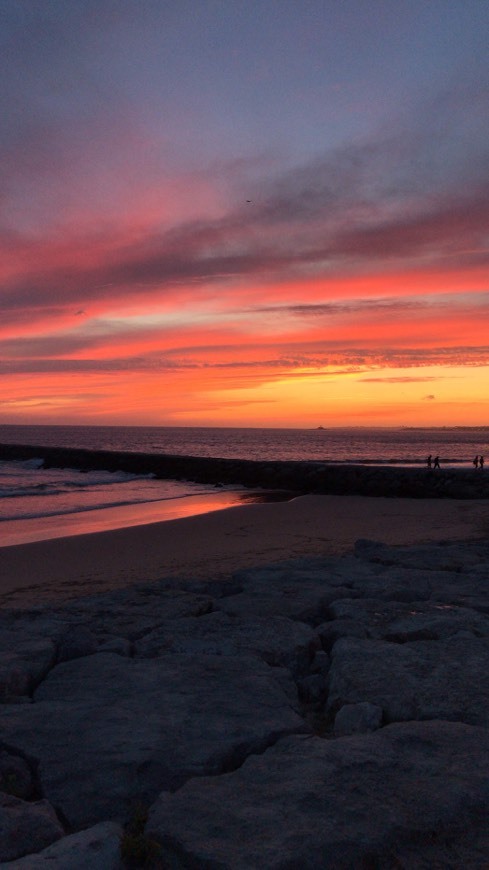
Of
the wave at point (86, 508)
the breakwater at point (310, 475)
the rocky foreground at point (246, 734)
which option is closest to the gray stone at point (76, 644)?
the rocky foreground at point (246, 734)

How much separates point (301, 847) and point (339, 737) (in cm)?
107

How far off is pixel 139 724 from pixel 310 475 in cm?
2704

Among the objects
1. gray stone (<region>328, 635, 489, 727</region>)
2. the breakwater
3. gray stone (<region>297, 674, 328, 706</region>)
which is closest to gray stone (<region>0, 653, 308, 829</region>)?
gray stone (<region>297, 674, 328, 706</region>)

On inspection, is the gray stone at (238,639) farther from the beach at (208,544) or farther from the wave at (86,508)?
the wave at (86,508)

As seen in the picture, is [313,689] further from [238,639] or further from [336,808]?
[336,808]

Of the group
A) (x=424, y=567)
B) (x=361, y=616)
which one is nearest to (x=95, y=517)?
(x=424, y=567)

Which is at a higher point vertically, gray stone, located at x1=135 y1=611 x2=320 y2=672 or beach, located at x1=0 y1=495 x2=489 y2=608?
gray stone, located at x1=135 y1=611 x2=320 y2=672

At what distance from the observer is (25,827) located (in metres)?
2.75

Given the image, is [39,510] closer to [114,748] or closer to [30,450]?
[114,748]

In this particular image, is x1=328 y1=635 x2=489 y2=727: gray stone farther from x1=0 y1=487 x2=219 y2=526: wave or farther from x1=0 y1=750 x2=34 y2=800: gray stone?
x1=0 y1=487 x2=219 y2=526: wave

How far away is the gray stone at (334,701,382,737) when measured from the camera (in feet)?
12.1

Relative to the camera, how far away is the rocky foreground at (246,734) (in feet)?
8.65

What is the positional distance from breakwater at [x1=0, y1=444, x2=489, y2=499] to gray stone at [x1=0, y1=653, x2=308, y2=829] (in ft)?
69.9

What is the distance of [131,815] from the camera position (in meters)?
2.92
